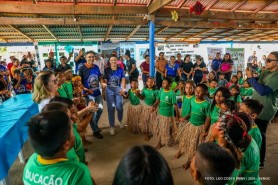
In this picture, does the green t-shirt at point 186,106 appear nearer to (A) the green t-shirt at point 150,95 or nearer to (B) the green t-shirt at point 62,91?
(A) the green t-shirt at point 150,95

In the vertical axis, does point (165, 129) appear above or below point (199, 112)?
below

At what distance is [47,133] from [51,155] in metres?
0.13

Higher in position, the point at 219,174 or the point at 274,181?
the point at 219,174

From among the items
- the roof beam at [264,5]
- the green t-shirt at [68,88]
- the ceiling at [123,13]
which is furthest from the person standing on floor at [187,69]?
the green t-shirt at [68,88]

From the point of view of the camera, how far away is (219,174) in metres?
0.99

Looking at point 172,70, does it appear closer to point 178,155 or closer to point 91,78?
point 91,78

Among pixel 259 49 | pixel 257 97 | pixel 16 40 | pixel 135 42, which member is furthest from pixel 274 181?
pixel 259 49

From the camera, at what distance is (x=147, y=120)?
3537 millimetres

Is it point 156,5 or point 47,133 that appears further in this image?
point 156,5

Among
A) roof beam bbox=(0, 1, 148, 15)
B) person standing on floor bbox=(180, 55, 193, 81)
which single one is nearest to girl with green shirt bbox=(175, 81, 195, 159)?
roof beam bbox=(0, 1, 148, 15)

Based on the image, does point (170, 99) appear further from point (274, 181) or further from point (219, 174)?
point (219, 174)

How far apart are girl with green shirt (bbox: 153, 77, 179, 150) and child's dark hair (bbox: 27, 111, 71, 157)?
89.9 inches

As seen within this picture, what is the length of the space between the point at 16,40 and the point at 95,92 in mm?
7540

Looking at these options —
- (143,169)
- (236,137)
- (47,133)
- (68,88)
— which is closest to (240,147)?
(236,137)
